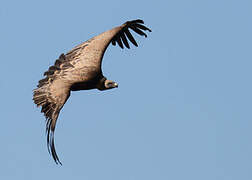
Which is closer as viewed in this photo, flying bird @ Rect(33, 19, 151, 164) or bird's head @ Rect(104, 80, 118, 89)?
flying bird @ Rect(33, 19, 151, 164)

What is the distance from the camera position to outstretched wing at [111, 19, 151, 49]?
32.5 m

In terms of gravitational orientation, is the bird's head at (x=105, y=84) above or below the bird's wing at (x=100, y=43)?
below

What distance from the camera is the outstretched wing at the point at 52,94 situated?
27.4 meters

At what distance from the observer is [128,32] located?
32.7 metres

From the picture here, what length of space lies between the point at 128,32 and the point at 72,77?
461 cm

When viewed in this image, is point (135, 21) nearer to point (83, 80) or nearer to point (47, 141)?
point (83, 80)

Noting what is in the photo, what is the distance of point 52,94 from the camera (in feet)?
92.5

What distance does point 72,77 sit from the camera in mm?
28984

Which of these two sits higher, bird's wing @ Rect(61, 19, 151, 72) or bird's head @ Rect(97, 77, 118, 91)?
bird's wing @ Rect(61, 19, 151, 72)

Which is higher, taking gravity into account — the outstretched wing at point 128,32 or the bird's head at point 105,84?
the outstretched wing at point 128,32

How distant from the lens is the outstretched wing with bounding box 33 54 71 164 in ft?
89.8

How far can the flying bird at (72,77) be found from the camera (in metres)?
27.9

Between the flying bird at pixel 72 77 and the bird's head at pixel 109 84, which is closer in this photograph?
the flying bird at pixel 72 77

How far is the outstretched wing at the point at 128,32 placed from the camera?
3247cm
